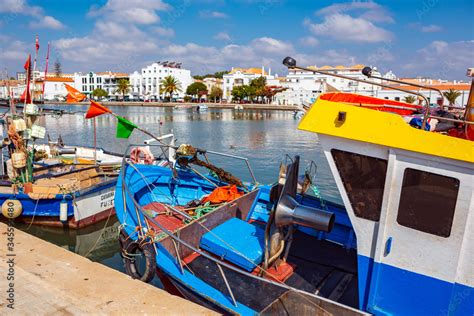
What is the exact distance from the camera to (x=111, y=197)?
11930mm

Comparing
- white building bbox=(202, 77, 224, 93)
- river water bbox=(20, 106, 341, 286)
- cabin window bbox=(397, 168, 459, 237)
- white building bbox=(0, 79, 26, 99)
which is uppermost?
white building bbox=(202, 77, 224, 93)

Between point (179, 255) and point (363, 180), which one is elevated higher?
point (363, 180)

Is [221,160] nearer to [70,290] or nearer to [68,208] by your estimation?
[68,208]

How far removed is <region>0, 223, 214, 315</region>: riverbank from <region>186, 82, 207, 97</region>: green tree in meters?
111

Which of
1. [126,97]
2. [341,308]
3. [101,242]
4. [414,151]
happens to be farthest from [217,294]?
[126,97]

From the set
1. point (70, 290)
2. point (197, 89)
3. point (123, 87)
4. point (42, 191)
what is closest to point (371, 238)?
point (70, 290)

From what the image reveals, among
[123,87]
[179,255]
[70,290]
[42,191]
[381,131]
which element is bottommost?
[42,191]

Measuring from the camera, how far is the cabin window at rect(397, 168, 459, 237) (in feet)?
12.1

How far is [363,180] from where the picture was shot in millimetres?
4141

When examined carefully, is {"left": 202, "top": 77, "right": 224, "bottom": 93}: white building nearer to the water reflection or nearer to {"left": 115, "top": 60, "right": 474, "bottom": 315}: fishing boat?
the water reflection

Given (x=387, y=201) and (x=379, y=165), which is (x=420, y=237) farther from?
(x=379, y=165)

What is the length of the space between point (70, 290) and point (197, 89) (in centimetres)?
11255

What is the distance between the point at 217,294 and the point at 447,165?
125 inches

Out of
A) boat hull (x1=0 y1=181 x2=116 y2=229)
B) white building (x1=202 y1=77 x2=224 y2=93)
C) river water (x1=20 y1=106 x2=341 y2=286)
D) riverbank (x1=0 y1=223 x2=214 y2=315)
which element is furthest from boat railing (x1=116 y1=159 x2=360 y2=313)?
white building (x1=202 y1=77 x2=224 y2=93)
